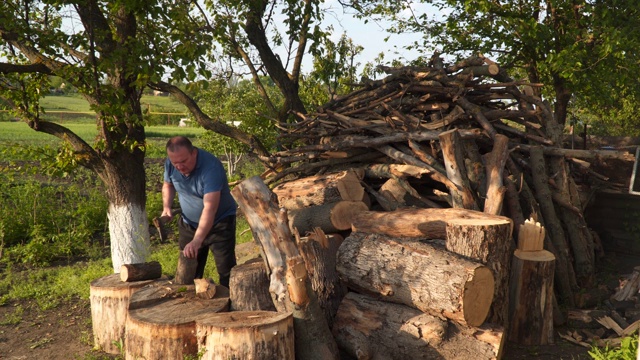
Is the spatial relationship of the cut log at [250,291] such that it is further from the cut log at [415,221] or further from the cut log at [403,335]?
the cut log at [415,221]

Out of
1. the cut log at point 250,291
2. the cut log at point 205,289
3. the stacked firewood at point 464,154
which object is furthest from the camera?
the stacked firewood at point 464,154

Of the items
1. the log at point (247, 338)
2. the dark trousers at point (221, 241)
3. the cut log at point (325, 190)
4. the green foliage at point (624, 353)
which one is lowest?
the green foliage at point (624, 353)

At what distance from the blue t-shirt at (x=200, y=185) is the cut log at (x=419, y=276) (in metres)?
1.29

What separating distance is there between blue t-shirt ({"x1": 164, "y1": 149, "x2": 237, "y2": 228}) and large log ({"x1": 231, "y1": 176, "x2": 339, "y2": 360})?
11.5 inches

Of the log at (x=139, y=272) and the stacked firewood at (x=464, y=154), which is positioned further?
the stacked firewood at (x=464, y=154)

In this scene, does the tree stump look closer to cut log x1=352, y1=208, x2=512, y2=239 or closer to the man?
the man

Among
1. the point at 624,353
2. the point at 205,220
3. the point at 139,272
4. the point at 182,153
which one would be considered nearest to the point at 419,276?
the point at 624,353

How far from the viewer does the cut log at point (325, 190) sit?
674 centimetres

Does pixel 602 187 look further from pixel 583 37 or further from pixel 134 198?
pixel 134 198

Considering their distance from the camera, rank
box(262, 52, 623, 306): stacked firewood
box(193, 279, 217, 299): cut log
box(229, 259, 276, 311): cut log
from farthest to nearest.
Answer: box(262, 52, 623, 306): stacked firewood, box(193, 279, 217, 299): cut log, box(229, 259, 276, 311): cut log

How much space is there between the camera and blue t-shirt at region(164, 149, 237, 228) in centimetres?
534

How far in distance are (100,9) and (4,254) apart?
476cm

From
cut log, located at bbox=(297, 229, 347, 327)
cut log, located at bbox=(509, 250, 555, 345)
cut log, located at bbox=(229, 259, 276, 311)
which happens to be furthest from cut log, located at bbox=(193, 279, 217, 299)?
cut log, located at bbox=(509, 250, 555, 345)

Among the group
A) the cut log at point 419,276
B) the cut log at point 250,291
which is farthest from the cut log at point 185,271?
the cut log at point 419,276
